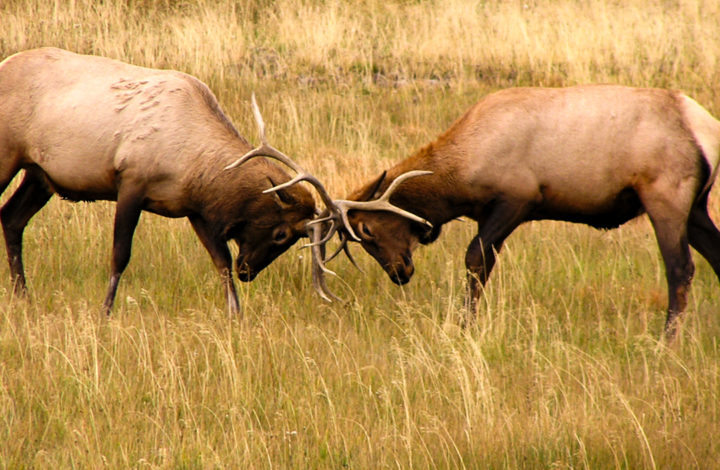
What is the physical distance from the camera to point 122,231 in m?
6.52

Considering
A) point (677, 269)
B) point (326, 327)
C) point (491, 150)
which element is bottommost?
point (326, 327)

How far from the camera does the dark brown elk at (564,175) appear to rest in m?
6.38

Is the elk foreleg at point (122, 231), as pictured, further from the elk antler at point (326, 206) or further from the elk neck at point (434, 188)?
the elk neck at point (434, 188)

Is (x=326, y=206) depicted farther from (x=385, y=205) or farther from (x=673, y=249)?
(x=673, y=249)

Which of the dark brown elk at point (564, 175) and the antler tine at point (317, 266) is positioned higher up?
the dark brown elk at point (564, 175)

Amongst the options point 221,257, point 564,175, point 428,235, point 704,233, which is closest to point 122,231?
point 221,257

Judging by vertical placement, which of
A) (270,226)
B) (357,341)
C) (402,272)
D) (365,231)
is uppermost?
(270,226)

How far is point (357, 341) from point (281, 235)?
42.2 inches

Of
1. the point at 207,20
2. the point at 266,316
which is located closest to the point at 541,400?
the point at 266,316

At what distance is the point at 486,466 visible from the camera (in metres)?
4.28

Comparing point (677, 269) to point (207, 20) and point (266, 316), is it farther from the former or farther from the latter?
point (207, 20)

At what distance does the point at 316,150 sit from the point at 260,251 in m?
3.70

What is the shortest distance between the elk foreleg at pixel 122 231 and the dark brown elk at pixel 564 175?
154 cm

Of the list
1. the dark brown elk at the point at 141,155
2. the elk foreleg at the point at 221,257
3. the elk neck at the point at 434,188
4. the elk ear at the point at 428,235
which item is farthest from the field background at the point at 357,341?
the elk neck at the point at 434,188
